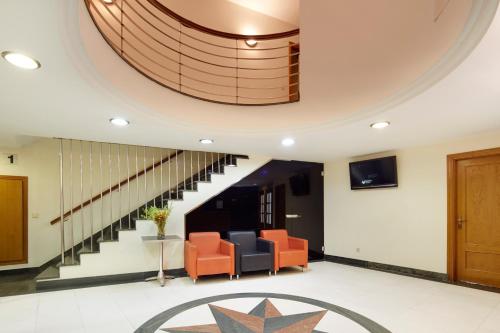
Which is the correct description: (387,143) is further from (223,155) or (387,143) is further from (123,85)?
(123,85)

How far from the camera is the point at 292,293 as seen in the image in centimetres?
457

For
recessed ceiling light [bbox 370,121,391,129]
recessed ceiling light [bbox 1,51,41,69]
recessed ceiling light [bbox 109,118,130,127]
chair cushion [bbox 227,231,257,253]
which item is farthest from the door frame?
recessed ceiling light [bbox 1,51,41,69]

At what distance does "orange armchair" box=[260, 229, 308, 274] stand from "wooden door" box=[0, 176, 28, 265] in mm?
4738

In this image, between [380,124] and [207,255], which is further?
[207,255]

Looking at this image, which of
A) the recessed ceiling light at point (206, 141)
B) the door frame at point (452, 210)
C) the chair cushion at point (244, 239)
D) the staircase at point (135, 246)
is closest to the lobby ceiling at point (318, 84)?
the recessed ceiling light at point (206, 141)

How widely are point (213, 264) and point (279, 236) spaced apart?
1734mm

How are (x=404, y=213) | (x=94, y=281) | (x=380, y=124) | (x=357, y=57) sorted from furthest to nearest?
(x=404, y=213) → (x=94, y=281) → (x=380, y=124) → (x=357, y=57)

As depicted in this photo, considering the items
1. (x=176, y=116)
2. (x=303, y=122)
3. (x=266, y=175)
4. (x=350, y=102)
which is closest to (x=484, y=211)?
(x=350, y=102)

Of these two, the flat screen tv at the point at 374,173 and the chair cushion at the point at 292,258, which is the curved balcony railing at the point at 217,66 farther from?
the chair cushion at the point at 292,258

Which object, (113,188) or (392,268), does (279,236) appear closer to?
(392,268)

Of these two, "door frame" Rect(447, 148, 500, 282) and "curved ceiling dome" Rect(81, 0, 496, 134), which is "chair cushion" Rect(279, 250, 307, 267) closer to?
"door frame" Rect(447, 148, 500, 282)

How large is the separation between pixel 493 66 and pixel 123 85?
337 cm

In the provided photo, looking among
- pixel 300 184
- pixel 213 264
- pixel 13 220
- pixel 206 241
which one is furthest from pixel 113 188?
pixel 300 184

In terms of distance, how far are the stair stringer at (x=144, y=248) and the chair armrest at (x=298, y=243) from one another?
174cm
